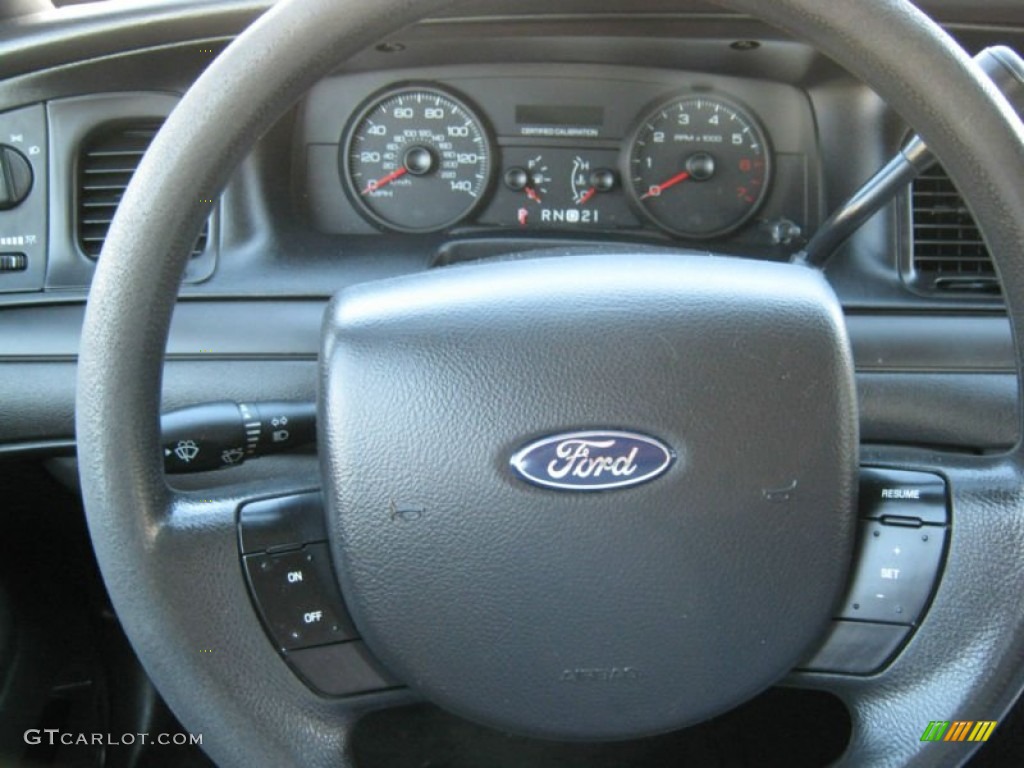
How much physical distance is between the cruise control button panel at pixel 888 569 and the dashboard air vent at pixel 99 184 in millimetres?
1065

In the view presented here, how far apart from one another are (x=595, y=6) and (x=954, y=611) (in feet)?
3.32

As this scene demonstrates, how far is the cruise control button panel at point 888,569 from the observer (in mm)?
1002

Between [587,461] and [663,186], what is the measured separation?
0.99 metres

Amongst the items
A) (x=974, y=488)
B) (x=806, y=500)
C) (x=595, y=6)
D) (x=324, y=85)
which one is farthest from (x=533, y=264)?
(x=324, y=85)

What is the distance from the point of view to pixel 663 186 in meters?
1.83

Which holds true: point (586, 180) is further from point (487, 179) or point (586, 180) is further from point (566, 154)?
point (487, 179)

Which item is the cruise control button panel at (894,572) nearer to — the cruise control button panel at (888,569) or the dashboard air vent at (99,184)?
the cruise control button panel at (888,569)

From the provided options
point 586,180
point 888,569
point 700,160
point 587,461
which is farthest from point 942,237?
point 587,461

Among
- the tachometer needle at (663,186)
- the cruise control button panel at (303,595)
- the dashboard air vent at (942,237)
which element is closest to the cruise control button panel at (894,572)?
the cruise control button panel at (303,595)

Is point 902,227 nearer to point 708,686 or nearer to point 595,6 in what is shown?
point 595,6

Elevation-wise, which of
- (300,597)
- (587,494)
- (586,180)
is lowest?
(300,597)

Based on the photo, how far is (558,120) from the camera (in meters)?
1.82

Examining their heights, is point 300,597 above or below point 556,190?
below

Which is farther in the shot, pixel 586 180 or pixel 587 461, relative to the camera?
pixel 586 180
